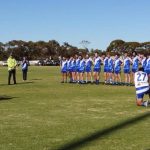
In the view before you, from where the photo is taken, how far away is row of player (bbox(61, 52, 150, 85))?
1131 inches

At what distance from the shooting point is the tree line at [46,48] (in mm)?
149500

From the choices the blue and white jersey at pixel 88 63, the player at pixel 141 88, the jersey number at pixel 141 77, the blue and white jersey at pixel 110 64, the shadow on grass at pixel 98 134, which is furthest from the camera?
the blue and white jersey at pixel 88 63

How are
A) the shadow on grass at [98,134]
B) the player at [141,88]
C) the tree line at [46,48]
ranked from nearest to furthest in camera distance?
the shadow on grass at [98,134], the player at [141,88], the tree line at [46,48]

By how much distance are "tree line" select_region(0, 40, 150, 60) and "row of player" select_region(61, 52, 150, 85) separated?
114 m

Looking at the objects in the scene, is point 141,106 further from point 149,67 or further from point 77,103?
point 149,67

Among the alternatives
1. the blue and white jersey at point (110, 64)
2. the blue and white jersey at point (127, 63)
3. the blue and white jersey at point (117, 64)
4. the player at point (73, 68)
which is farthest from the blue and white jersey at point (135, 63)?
the player at point (73, 68)

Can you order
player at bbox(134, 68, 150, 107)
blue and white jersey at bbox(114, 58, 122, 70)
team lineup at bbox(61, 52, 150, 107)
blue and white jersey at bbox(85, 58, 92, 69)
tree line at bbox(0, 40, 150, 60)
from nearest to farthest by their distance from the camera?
player at bbox(134, 68, 150, 107)
team lineup at bbox(61, 52, 150, 107)
blue and white jersey at bbox(114, 58, 122, 70)
blue and white jersey at bbox(85, 58, 92, 69)
tree line at bbox(0, 40, 150, 60)

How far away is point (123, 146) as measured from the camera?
30.7 feet

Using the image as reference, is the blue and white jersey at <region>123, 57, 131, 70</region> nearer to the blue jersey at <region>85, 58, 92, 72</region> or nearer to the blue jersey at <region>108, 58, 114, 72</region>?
→ the blue jersey at <region>108, 58, 114, 72</region>

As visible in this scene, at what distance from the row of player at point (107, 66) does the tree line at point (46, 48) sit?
374 feet

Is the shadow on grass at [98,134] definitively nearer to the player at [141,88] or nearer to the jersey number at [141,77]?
the player at [141,88]

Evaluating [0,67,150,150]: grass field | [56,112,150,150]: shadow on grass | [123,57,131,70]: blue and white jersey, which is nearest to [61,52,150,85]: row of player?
[123,57,131,70]: blue and white jersey

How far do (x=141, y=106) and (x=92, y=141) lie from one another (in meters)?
7.00

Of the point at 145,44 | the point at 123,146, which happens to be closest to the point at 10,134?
the point at 123,146
